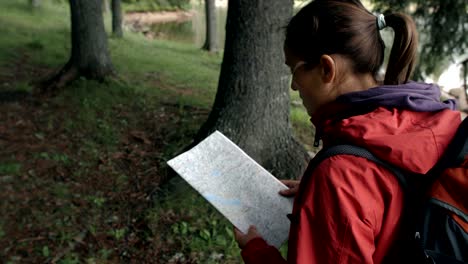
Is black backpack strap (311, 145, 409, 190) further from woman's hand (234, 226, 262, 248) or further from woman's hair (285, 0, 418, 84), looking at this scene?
woman's hand (234, 226, 262, 248)

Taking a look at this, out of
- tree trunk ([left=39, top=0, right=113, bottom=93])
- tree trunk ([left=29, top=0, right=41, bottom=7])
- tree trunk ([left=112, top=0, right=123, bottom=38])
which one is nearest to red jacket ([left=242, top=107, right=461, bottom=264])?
tree trunk ([left=39, top=0, right=113, bottom=93])

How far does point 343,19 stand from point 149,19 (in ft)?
100

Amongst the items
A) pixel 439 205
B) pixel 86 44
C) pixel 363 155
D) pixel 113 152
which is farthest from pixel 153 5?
pixel 439 205

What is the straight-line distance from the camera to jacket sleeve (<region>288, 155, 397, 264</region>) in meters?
1.18

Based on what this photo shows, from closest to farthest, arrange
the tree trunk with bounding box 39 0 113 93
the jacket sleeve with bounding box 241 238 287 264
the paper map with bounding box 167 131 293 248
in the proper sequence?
the jacket sleeve with bounding box 241 238 287 264 < the paper map with bounding box 167 131 293 248 < the tree trunk with bounding box 39 0 113 93

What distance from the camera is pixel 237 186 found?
6.37 ft

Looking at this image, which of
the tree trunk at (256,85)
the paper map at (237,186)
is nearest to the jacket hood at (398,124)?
the paper map at (237,186)

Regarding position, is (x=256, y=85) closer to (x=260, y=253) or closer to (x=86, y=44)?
(x=260, y=253)

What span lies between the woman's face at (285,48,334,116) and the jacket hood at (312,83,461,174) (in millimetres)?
66

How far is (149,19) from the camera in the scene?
3016 centimetres

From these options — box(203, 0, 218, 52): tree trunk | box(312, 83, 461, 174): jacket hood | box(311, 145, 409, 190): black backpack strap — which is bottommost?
box(203, 0, 218, 52): tree trunk

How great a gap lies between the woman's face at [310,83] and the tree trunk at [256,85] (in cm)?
237

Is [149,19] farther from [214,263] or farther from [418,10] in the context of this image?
[214,263]

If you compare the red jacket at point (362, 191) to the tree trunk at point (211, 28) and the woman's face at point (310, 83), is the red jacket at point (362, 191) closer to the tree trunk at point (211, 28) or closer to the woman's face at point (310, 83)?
the woman's face at point (310, 83)
